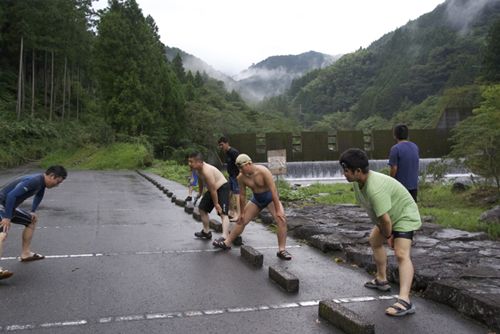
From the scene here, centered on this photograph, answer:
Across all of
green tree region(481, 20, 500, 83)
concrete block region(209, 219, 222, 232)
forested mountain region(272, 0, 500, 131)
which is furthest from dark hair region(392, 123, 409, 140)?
green tree region(481, 20, 500, 83)

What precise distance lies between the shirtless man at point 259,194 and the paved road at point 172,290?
1.44 ft

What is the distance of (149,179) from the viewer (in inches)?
759

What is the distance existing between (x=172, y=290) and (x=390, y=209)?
245cm

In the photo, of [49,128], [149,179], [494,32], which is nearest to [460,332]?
[149,179]

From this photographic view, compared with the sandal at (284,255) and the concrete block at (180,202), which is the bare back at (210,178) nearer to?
the sandal at (284,255)

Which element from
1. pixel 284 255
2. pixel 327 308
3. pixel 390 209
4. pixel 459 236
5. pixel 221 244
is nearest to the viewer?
pixel 327 308

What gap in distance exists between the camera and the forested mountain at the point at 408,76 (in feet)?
210

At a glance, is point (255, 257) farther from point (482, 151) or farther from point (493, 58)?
point (493, 58)

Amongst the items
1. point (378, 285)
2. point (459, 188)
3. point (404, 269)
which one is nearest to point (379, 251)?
point (378, 285)

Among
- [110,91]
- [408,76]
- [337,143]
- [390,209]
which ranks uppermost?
[408,76]

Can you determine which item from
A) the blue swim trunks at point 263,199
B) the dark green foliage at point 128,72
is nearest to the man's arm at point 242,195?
the blue swim trunks at point 263,199

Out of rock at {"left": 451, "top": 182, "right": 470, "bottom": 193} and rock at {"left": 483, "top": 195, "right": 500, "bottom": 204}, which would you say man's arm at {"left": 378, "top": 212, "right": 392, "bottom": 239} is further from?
rock at {"left": 451, "top": 182, "right": 470, "bottom": 193}

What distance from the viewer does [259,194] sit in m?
5.46

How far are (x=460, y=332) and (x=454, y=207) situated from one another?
901 cm
